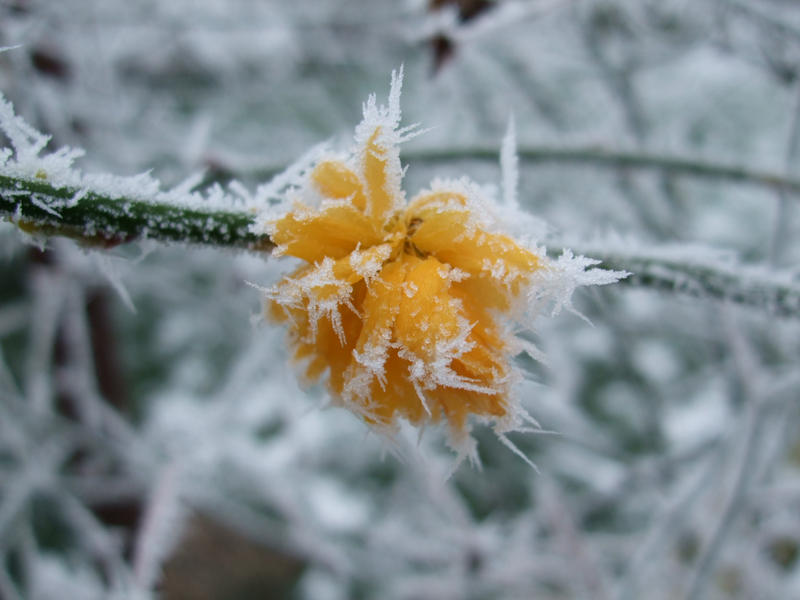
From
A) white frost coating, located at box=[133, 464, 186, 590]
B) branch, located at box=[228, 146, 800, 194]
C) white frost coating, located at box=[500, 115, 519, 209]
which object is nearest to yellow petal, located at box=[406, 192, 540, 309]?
white frost coating, located at box=[500, 115, 519, 209]

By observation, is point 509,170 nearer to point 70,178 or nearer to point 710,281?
point 710,281

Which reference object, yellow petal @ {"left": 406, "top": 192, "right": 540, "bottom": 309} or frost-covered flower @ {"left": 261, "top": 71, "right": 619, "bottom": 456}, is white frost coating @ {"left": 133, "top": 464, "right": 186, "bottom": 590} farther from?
yellow petal @ {"left": 406, "top": 192, "right": 540, "bottom": 309}

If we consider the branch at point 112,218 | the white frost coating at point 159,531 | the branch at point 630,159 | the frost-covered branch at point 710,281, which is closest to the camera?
the branch at point 112,218

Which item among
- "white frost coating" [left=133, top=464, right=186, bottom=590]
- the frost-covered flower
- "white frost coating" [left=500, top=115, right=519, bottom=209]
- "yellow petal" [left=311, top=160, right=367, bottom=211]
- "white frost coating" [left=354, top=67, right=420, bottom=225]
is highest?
"white frost coating" [left=500, top=115, right=519, bottom=209]

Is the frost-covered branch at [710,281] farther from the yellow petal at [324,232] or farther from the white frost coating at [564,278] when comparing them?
the yellow petal at [324,232]

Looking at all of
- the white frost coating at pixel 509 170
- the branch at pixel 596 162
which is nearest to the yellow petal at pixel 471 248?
the white frost coating at pixel 509 170

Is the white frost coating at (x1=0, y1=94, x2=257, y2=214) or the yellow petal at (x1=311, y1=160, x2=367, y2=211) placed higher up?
the yellow petal at (x1=311, y1=160, x2=367, y2=211)

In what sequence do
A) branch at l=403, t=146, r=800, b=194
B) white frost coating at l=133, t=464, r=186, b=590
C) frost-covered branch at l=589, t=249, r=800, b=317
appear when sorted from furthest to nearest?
1. white frost coating at l=133, t=464, r=186, b=590
2. branch at l=403, t=146, r=800, b=194
3. frost-covered branch at l=589, t=249, r=800, b=317

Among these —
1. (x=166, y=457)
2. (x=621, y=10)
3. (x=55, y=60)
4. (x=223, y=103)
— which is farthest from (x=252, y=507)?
(x=621, y=10)
